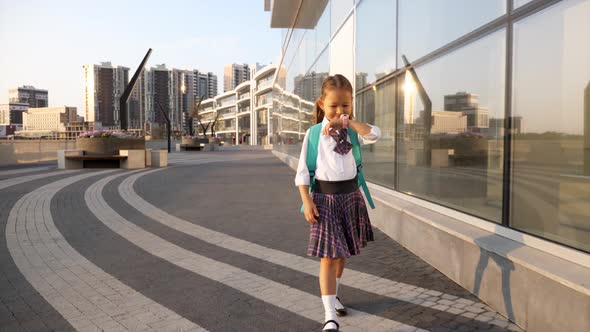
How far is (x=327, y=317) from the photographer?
2904mm

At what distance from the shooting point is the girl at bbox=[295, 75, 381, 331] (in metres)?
2.91

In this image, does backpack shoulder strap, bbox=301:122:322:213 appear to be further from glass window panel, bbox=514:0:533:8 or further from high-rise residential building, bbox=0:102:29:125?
high-rise residential building, bbox=0:102:29:125

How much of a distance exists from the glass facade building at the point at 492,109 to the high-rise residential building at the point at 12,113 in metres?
224

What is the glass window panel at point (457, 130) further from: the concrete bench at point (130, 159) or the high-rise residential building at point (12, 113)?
the high-rise residential building at point (12, 113)

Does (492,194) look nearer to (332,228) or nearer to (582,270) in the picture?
(582,270)

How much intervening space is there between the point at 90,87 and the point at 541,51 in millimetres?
140574

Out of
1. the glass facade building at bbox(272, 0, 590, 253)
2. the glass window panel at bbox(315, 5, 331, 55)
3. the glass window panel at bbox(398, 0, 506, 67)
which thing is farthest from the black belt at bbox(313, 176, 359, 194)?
the glass window panel at bbox(315, 5, 331, 55)

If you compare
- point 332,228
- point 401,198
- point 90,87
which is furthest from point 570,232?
point 90,87

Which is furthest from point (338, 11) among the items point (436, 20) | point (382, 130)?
point (436, 20)

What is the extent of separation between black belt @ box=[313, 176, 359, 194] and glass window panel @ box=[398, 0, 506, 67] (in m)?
2.36

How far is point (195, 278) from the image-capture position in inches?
163

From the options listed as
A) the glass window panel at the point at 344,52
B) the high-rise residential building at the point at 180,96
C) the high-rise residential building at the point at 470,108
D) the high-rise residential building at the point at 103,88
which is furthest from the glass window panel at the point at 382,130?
the high-rise residential building at the point at 180,96

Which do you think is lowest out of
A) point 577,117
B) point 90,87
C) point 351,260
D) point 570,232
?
point 351,260

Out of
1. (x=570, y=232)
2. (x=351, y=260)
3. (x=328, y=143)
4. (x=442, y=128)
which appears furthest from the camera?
(x=442, y=128)
